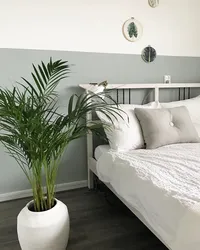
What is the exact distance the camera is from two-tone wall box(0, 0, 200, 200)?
2.31m

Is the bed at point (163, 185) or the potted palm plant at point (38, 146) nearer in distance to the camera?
the bed at point (163, 185)

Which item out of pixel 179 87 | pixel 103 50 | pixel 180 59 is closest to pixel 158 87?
pixel 179 87

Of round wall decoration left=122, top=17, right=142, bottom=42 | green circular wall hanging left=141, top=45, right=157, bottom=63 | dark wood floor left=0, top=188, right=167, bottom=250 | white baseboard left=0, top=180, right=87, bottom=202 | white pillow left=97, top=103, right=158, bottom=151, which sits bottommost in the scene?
dark wood floor left=0, top=188, right=167, bottom=250

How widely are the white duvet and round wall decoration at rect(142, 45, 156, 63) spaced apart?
110 cm

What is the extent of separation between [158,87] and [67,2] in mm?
1269

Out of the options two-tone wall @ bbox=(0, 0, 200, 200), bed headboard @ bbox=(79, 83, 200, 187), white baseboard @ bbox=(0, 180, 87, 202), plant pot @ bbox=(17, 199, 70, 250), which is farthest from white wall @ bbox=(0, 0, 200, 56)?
plant pot @ bbox=(17, 199, 70, 250)

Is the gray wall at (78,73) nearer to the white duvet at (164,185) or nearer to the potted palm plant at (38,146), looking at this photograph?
the white duvet at (164,185)

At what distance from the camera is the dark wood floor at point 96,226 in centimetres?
176

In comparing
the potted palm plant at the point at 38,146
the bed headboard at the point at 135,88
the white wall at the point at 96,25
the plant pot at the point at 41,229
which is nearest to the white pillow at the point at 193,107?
the bed headboard at the point at 135,88

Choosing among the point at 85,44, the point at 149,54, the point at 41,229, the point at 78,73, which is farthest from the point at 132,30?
the point at 41,229

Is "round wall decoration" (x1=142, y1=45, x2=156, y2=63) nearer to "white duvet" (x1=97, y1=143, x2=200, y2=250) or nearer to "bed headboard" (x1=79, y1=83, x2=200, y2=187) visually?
"bed headboard" (x1=79, y1=83, x2=200, y2=187)

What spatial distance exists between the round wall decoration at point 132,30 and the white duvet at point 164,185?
1259 millimetres

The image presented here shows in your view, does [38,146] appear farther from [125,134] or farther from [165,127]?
[165,127]

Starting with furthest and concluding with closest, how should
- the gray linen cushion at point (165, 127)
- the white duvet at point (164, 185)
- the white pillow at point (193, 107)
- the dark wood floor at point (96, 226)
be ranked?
the white pillow at point (193, 107), the gray linen cushion at point (165, 127), the dark wood floor at point (96, 226), the white duvet at point (164, 185)
